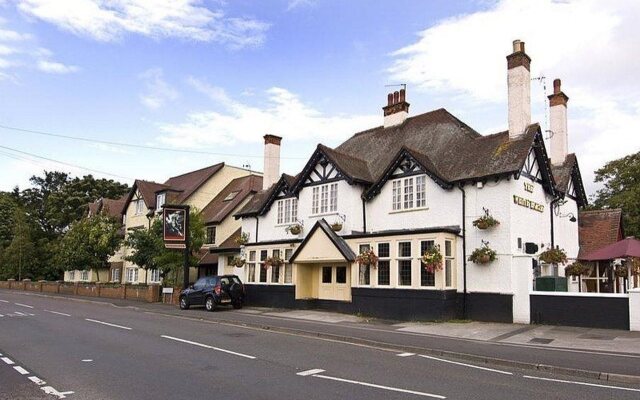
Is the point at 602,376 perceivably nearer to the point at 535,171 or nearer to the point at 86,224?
the point at 535,171

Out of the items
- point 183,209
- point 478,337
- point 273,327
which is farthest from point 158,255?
point 478,337

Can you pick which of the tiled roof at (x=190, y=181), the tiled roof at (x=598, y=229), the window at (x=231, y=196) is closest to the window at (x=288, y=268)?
the window at (x=231, y=196)

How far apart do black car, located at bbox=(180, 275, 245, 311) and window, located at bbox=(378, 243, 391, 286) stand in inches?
302

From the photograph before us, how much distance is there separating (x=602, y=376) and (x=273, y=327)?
1037 cm

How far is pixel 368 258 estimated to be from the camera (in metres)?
21.7

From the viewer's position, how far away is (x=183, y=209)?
2812cm

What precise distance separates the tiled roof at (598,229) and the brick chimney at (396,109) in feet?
34.7

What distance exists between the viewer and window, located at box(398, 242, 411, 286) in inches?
826

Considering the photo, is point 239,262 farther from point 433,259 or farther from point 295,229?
point 433,259

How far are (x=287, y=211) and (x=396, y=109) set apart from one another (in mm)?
7993

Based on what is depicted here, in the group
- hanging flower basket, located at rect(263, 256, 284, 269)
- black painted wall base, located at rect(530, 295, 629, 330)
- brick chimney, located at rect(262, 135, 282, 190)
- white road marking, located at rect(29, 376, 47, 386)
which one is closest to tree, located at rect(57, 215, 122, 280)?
brick chimney, located at rect(262, 135, 282, 190)

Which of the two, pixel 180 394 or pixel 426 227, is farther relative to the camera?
pixel 426 227

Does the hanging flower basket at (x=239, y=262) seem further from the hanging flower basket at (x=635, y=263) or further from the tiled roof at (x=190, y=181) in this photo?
the hanging flower basket at (x=635, y=263)

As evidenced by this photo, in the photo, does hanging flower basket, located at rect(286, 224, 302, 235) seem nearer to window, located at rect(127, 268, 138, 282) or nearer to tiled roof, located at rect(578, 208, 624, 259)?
tiled roof, located at rect(578, 208, 624, 259)
